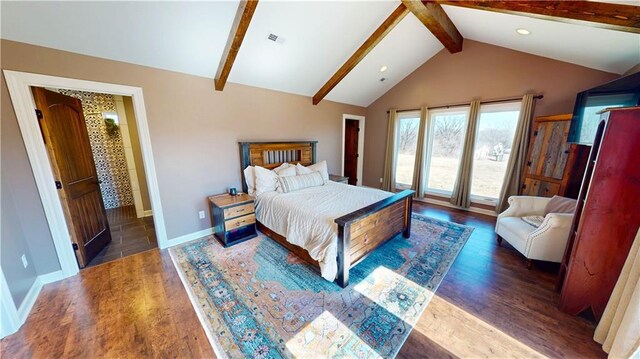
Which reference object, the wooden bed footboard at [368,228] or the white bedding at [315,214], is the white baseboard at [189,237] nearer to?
the white bedding at [315,214]

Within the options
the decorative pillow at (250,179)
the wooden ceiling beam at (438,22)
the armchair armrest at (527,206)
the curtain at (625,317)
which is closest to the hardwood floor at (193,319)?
the curtain at (625,317)

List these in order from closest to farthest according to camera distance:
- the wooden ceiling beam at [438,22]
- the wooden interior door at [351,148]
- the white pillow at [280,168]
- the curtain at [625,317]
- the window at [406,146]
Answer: the curtain at [625,317], the wooden ceiling beam at [438,22], the white pillow at [280,168], the window at [406,146], the wooden interior door at [351,148]

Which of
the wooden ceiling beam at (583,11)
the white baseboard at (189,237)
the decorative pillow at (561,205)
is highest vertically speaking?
the wooden ceiling beam at (583,11)

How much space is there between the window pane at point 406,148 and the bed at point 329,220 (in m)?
2.32

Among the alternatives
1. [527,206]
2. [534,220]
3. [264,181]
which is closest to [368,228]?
[264,181]

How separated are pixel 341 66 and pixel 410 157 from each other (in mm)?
2715

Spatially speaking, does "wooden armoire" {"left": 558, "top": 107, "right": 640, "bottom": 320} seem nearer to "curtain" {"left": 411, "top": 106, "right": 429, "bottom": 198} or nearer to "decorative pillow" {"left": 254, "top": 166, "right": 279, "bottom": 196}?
"curtain" {"left": 411, "top": 106, "right": 429, "bottom": 198}

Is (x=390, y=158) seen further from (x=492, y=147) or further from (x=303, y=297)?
(x=303, y=297)

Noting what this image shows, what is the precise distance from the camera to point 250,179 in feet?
10.7

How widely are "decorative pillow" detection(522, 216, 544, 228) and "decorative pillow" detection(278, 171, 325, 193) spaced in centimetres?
282

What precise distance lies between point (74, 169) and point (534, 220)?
558cm

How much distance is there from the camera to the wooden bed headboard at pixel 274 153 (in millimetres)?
3389

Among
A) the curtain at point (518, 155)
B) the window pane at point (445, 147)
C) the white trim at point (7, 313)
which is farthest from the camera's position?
the window pane at point (445, 147)

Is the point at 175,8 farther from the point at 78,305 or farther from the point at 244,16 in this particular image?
the point at 78,305
